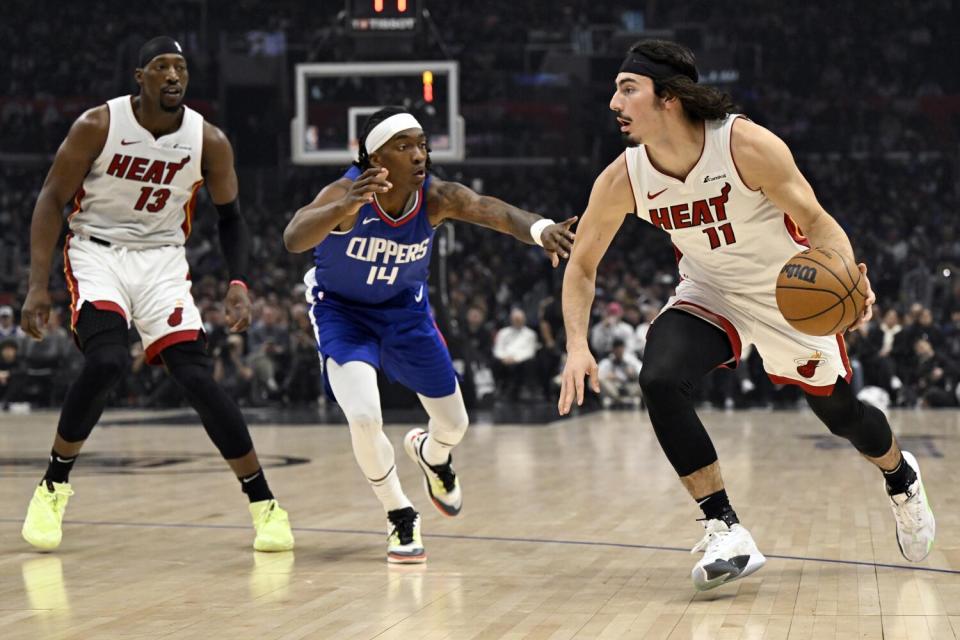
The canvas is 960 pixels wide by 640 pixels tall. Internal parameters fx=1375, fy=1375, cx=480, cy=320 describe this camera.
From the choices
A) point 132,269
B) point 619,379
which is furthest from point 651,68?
point 619,379

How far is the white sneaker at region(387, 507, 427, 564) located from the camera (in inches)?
A: 201

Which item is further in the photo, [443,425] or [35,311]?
[443,425]

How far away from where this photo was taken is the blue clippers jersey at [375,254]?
5.30 m

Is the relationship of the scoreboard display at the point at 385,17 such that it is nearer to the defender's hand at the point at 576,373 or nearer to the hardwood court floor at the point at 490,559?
the hardwood court floor at the point at 490,559

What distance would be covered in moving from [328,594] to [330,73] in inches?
409

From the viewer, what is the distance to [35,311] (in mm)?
5410

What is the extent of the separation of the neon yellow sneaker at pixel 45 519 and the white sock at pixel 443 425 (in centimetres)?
151

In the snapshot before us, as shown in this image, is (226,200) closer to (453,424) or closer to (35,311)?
(35,311)

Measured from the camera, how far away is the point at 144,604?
13.9 feet

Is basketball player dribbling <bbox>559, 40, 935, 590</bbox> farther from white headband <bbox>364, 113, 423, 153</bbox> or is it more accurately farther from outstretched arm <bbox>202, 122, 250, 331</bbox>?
outstretched arm <bbox>202, 122, 250, 331</bbox>

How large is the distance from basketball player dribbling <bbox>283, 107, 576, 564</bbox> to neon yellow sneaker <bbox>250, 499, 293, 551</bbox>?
412mm

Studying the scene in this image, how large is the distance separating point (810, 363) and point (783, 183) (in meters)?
0.67

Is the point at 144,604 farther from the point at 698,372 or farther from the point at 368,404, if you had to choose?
the point at 698,372

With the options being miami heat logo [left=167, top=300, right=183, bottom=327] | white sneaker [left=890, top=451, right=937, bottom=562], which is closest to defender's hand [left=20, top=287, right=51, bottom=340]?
miami heat logo [left=167, top=300, right=183, bottom=327]
